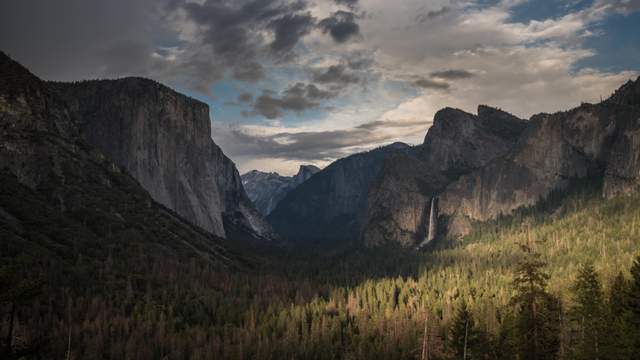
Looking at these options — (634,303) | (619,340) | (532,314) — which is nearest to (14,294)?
(532,314)

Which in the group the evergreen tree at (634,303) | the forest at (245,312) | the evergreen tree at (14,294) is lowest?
the forest at (245,312)

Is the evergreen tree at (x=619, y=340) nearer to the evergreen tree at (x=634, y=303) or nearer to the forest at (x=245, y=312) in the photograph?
the evergreen tree at (x=634, y=303)

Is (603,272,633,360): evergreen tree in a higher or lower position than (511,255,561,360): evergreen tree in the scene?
lower

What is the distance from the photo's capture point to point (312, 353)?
134 metres

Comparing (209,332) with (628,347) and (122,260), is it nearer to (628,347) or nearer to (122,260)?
(122,260)

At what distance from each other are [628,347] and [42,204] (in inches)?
7824

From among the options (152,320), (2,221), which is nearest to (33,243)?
(2,221)

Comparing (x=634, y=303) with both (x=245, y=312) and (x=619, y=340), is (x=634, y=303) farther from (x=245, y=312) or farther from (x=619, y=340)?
(x=245, y=312)

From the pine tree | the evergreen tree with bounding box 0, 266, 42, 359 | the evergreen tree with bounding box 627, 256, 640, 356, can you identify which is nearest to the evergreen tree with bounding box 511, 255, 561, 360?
the pine tree

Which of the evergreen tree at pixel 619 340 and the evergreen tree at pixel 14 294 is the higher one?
the evergreen tree at pixel 14 294

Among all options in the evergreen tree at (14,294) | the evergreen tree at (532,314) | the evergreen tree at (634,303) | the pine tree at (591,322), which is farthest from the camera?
the evergreen tree at (634,303)

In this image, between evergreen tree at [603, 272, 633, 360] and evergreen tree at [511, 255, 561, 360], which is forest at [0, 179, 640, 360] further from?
evergreen tree at [511, 255, 561, 360]

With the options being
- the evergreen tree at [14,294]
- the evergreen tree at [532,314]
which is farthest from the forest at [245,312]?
the evergreen tree at [14,294]

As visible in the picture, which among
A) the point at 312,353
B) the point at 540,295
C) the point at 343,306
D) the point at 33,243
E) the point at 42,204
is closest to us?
the point at 540,295
